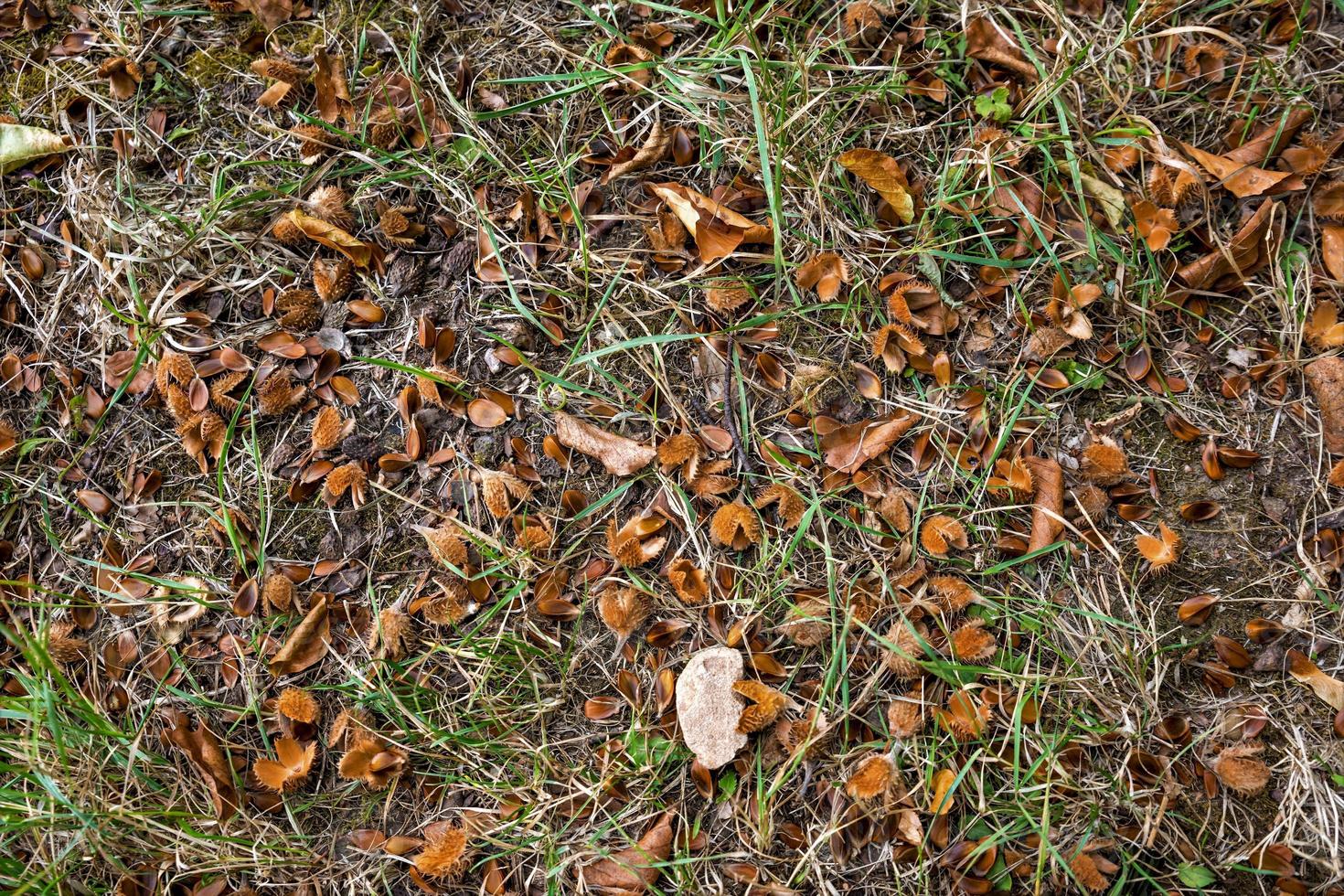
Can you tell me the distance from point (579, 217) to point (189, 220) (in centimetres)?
116

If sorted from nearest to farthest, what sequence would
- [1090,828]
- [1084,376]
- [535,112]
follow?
[1090,828] → [1084,376] → [535,112]

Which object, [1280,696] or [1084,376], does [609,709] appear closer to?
[1084,376]

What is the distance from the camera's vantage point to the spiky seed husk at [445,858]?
2.02 metres

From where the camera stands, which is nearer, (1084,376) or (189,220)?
(1084,376)

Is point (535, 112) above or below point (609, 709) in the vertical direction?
above

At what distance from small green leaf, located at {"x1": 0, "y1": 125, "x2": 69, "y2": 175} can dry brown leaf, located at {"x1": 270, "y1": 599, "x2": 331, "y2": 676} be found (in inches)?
62.0

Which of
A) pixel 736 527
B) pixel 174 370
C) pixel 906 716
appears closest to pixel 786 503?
pixel 736 527

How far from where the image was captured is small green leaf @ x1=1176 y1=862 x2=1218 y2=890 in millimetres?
1981

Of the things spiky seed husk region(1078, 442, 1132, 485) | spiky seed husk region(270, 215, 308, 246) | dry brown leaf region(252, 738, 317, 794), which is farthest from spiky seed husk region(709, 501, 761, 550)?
spiky seed husk region(270, 215, 308, 246)

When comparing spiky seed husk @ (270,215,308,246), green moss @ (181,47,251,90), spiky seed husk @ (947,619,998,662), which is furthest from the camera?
green moss @ (181,47,251,90)

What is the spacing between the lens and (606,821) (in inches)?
81.2

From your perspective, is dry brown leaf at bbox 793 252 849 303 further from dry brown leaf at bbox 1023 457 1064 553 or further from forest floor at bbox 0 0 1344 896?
dry brown leaf at bbox 1023 457 1064 553

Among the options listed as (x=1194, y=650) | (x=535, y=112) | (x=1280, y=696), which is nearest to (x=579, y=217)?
(x=535, y=112)

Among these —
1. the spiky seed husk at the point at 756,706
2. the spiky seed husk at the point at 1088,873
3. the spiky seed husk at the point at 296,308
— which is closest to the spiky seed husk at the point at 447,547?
the spiky seed husk at the point at 296,308
